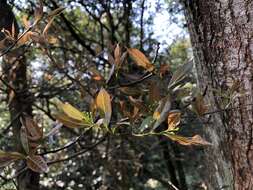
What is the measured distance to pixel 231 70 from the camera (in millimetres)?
1254

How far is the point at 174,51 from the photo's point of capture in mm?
3922

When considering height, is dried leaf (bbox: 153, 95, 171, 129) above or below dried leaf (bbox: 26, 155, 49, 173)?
above

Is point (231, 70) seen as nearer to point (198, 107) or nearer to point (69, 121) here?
point (198, 107)

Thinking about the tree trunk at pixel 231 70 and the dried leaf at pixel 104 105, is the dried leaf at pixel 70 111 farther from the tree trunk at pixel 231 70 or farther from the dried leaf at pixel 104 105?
the tree trunk at pixel 231 70

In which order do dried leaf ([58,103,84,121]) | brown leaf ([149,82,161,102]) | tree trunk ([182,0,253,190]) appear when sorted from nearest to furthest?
1. dried leaf ([58,103,84,121])
2. brown leaf ([149,82,161,102])
3. tree trunk ([182,0,253,190])

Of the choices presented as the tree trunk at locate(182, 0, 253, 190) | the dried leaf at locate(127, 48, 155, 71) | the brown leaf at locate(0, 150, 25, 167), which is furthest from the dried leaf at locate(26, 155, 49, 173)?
the tree trunk at locate(182, 0, 253, 190)

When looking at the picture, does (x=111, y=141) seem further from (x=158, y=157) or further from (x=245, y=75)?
(x=245, y=75)

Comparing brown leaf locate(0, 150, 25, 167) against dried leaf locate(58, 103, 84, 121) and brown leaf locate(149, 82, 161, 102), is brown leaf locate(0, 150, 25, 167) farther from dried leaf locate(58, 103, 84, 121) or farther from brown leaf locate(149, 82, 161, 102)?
brown leaf locate(149, 82, 161, 102)

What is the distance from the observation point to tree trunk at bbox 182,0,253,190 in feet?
4.05

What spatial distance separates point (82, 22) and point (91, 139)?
3.53 feet

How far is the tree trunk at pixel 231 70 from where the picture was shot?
1.23 metres

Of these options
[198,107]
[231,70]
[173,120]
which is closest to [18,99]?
[231,70]

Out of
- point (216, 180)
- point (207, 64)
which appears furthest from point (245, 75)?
point (216, 180)

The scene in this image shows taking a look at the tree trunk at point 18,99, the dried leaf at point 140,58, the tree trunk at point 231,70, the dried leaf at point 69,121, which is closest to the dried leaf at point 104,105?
the dried leaf at point 69,121
